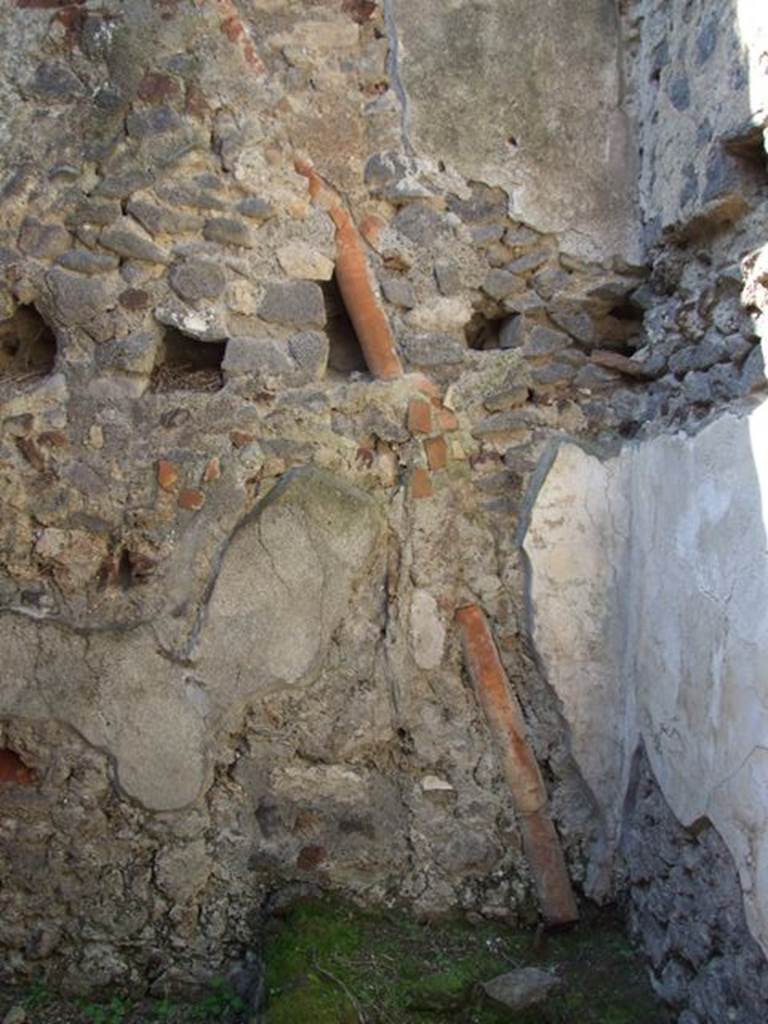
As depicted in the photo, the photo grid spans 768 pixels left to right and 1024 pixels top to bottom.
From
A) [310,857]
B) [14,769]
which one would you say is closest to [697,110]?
[310,857]

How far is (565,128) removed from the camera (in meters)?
3.14

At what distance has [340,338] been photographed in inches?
124

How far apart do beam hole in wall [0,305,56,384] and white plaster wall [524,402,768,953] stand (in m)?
1.44

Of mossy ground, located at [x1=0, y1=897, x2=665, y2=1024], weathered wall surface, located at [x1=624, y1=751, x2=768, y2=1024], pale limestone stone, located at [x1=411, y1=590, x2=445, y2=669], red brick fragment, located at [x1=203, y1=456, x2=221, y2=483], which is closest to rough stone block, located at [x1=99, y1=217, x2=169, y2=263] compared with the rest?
red brick fragment, located at [x1=203, y1=456, x2=221, y2=483]

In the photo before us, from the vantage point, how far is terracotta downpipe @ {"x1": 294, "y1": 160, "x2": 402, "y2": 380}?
3.03 meters

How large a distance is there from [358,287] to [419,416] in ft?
1.35

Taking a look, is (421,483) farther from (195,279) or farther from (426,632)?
(195,279)

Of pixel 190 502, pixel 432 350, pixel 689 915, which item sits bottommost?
pixel 689 915

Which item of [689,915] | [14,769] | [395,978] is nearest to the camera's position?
[689,915]

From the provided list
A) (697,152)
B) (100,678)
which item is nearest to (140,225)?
(100,678)

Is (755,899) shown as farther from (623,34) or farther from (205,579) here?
(623,34)

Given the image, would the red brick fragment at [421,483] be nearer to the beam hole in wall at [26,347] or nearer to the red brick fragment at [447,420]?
the red brick fragment at [447,420]

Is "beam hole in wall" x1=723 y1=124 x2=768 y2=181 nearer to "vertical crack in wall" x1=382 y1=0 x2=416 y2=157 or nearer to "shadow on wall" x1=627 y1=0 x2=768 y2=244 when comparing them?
"shadow on wall" x1=627 y1=0 x2=768 y2=244

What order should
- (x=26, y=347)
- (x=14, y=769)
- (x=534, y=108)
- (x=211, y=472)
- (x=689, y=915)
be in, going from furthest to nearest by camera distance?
(x=534, y=108) < (x=26, y=347) < (x=211, y=472) < (x=14, y=769) < (x=689, y=915)
